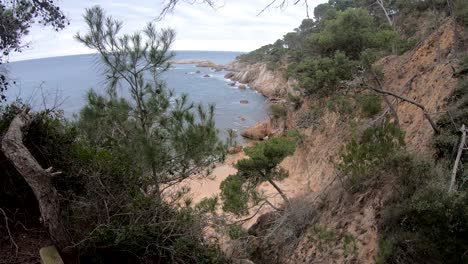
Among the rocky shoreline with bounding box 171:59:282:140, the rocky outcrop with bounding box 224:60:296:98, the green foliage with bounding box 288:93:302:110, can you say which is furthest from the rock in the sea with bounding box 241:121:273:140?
the rocky outcrop with bounding box 224:60:296:98

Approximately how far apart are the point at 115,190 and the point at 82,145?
1032 millimetres

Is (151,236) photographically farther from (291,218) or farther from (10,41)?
(291,218)

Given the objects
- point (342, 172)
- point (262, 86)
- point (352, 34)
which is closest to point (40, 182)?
point (342, 172)

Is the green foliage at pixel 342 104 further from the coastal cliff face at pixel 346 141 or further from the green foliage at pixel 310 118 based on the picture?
the green foliage at pixel 310 118

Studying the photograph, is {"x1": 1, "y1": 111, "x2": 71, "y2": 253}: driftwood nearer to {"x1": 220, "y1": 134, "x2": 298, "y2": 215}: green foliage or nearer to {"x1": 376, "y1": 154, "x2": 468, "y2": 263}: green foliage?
{"x1": 376, "y1": 154, "x2": 468, "y2": 263}: green foliage

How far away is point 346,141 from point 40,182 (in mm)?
11058

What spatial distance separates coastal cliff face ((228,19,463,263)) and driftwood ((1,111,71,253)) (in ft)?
13.2

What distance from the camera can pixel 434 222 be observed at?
4.37m

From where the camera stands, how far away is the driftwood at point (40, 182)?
12.3 ft

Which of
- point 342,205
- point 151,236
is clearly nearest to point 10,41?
point 151,236

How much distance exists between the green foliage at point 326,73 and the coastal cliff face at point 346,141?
1462mm

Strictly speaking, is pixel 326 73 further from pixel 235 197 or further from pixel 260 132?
pixel 260 132

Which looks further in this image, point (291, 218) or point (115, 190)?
point (291, 218)

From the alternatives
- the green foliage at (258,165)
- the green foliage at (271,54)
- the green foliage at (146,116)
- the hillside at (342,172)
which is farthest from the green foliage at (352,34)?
the green foliage at (271,54)
